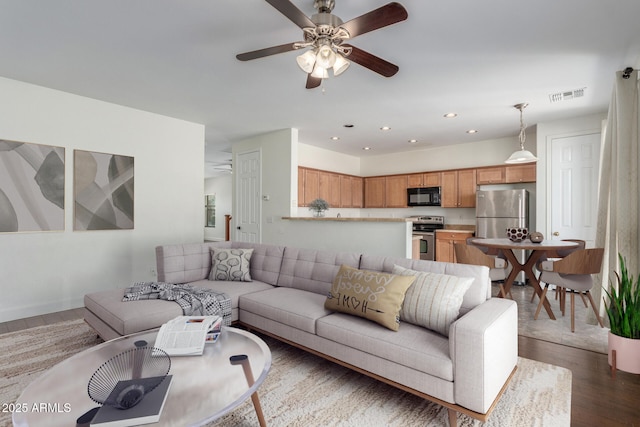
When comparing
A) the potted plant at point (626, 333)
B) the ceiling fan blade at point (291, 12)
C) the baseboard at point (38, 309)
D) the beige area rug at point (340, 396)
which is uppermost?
the ceiling fan blade at point (291, 12)

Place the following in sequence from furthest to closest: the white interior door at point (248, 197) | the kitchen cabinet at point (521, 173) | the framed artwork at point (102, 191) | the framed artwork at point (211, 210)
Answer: the framed artwork at point (211, 210) < the white interior door at point (248, 197) < the kitchen cabinet at point (521, 173) < the framed artwork at point (102, 191)

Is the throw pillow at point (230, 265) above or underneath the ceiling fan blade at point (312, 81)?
underneath

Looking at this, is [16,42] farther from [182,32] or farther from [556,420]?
[556,420]

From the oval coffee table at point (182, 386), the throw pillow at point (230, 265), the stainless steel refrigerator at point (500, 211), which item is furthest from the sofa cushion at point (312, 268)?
the stainless steel refrigerator at point (500, 211)

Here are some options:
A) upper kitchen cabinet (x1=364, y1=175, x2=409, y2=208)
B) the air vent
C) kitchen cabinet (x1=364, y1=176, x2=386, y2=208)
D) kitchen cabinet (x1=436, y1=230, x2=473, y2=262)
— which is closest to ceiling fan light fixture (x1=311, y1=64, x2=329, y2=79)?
the air vent

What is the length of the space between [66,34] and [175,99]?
1.43 metres

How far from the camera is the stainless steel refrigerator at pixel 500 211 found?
17.0ft

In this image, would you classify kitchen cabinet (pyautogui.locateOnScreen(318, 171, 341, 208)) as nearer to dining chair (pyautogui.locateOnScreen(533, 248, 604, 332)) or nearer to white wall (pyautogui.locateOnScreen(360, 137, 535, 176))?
white wall (pyautogui.locateOnScreen(360, 137, 535, 176))

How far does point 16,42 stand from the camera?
104 inches

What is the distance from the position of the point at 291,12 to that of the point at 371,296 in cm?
178

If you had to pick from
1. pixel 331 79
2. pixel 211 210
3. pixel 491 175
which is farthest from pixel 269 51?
pixel 211 210

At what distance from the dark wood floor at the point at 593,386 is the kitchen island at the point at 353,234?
1591 millimetres

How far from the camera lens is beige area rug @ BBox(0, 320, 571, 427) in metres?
1.83

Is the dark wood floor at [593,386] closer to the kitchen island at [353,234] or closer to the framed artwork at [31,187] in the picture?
the framed artwork at [31,187]
